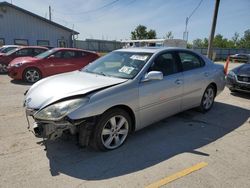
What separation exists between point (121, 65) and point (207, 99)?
8.61 ft

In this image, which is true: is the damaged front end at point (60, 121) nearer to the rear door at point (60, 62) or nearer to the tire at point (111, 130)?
the tire at point (111, 130)

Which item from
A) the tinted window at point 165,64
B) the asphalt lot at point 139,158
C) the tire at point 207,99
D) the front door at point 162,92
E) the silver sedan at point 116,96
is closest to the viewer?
the asphalt lot at point 139,158

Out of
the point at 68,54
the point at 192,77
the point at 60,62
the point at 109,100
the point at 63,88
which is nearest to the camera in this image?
the point at 109,100

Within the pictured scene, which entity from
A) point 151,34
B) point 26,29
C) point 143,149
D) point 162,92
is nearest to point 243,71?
point 162,92

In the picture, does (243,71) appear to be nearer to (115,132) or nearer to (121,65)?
(121,65)

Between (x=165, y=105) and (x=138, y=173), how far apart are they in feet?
5.32

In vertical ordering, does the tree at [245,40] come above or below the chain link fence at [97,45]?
above

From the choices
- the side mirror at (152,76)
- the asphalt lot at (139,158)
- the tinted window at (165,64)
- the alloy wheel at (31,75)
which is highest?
the tinted window at (165,64)

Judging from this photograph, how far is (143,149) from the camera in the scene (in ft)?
11.9

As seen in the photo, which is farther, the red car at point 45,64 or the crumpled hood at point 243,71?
the red car at point 45,64

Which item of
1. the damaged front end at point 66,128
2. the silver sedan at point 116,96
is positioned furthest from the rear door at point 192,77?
the damaged front end at point 66,128

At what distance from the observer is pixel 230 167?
317 cm

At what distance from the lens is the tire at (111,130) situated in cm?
330

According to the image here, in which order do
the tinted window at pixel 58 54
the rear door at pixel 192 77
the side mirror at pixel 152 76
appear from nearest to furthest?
the side mirror at pixel 152 76 < the rear door at pixel 192 77 < the tinted window at pixel 58 54
